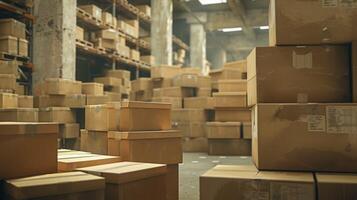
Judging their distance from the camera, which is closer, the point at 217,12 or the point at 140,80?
the point at 140,80

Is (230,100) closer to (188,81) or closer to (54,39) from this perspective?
(188,81)

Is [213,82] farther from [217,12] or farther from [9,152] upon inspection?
[217,12]

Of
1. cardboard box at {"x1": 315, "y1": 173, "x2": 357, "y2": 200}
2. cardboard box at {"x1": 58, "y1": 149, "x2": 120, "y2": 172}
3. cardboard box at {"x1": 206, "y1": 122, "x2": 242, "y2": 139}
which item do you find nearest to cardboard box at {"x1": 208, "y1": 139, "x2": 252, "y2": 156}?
cardboard box at {"x1": 206, "y1": 122, "x2": 242, "y2": 139}

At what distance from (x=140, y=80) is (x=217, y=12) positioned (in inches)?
311

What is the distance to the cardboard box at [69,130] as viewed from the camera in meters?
7.03

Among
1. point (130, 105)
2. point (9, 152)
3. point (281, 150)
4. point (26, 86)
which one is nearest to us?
point (9, 152)

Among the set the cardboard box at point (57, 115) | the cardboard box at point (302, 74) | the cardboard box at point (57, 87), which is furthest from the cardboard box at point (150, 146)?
the cardboard box at point (57, 87)

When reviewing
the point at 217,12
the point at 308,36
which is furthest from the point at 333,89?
the point at 217,12

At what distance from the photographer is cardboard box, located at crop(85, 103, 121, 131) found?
12.8ft

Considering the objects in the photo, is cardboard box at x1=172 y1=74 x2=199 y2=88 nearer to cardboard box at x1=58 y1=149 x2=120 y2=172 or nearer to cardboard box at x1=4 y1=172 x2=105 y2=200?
cardboard box at x1=58 y1=149 x2=120 y2=172

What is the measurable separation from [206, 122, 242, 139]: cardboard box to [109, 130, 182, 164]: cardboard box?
3.83 metres

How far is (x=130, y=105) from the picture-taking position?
3770 millimetres

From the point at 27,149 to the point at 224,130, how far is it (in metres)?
5.64

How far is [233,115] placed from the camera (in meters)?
7.98
